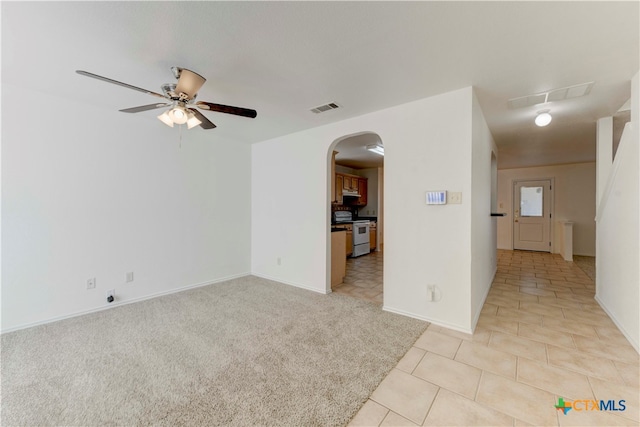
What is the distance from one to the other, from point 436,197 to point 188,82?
248cm

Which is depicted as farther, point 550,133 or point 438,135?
point 550,133

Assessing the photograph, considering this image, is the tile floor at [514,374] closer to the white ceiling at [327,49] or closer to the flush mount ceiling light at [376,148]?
the white ceiling at [327,49]

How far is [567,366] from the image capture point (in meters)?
1.92

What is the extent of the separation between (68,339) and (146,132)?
2494mm

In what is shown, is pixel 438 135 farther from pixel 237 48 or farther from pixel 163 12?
pixel 163 12

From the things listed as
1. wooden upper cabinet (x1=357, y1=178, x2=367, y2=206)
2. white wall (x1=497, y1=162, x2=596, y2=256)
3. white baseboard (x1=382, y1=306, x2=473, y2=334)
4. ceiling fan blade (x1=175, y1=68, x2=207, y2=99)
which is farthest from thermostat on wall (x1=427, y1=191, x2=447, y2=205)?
white wall (x1=497, y1=162, x2=596, y2=256)

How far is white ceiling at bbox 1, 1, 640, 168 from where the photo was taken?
151cm

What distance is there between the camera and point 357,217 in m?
7.75

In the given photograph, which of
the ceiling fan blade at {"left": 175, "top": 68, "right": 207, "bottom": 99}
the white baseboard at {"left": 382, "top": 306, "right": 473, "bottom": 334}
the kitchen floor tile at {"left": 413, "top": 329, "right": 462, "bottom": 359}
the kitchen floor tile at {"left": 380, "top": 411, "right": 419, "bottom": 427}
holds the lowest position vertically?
the kitchen floor tile at {"left": 380, "top": 411, "right": 419, "bottom": 427}

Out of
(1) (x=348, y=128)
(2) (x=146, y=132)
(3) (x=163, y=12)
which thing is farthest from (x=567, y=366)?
(2) (x=146, y=132)

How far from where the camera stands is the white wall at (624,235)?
87.1 inches

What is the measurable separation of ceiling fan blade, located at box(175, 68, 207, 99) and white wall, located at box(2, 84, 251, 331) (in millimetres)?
1541

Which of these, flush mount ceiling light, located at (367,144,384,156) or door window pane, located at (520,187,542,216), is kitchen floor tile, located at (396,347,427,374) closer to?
flush mount ceiling light, located at (367,144,384,156)
